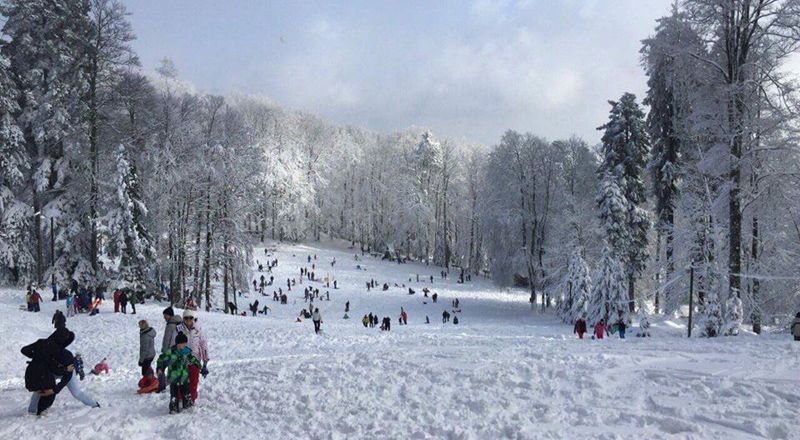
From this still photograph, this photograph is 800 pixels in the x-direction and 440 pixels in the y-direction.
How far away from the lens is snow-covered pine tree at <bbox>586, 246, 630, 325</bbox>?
2842cm

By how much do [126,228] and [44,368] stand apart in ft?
69.3

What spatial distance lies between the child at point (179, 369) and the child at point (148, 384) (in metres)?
1.98

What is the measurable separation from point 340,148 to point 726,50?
81884 mm

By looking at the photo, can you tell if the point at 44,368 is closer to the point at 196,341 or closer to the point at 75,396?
the point at 75,396

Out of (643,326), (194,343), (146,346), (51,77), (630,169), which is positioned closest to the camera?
(194,343)

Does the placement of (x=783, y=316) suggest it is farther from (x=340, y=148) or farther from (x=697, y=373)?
(x=340, y=148)

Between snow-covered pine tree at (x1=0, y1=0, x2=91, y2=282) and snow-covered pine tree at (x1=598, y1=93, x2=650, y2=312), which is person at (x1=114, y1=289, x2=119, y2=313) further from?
snow-covered pine tree at (x1=598, y1=93, x2=650, y2=312)

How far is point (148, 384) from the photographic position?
11.0m

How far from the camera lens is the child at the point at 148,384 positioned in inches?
429

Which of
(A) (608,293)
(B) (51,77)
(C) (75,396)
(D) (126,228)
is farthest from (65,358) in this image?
(A) (608,293)

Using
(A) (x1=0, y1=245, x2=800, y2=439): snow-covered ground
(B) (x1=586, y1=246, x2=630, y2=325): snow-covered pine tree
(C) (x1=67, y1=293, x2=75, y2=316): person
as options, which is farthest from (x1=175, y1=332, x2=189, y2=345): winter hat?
(B) (x1=586, y1=246, x2=630, y2=325): snow-covered pine tree

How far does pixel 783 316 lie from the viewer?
914 inches

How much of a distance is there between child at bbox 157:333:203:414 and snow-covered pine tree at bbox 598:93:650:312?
27.7 meters

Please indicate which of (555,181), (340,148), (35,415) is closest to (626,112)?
(555,181)
